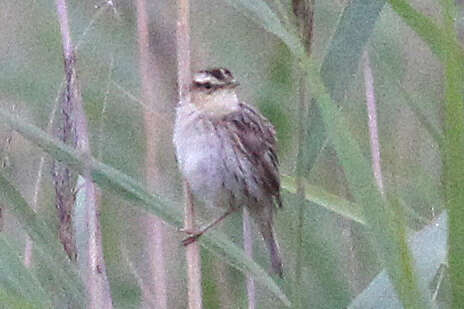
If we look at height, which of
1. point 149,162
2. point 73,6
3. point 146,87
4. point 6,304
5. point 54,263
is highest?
point 73,6

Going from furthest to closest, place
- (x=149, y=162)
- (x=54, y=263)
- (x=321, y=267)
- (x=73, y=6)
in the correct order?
(x=73, y=6) < (x=149, y=162) < (x=321, y=267) < (x=54, y=263)

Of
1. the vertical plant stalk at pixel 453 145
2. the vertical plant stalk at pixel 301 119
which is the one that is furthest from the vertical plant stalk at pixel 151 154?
the vertical plant stalk at pixel 453 145

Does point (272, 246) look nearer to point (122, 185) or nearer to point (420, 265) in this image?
point (122, 185)

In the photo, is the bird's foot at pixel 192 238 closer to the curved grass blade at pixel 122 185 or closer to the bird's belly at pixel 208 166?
the curved grass blade at pixel 122 185

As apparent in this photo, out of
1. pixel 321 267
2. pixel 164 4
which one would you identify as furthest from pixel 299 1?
pixel 164 4

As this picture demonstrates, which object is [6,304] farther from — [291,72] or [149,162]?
[291,72]

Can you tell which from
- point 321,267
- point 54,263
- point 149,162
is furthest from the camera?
point 149,162
